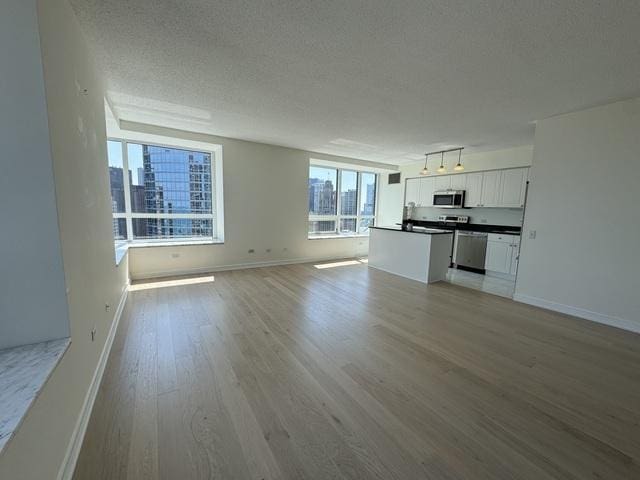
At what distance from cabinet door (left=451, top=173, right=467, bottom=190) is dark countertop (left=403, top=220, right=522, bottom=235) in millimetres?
940

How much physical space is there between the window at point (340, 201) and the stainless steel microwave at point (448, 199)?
6.89 feet

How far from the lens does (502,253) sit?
5336mm

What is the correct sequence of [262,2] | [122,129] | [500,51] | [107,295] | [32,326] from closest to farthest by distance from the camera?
[32,326], [262,2], [500,51], [107,295], [122,129]

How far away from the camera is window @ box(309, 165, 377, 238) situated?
691 cm

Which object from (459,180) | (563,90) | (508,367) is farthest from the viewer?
(459,180)

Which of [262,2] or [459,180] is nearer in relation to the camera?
[262,2]

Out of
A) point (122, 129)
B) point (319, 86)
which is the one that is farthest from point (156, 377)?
point (122, 129)

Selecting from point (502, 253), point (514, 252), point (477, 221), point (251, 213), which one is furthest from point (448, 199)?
point (251, 213)

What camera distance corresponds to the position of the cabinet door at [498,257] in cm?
525

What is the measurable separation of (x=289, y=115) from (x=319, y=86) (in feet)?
3.30

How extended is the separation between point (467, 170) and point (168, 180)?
669 cm

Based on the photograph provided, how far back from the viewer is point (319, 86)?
2.83m

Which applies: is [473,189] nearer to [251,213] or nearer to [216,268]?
[251,213]

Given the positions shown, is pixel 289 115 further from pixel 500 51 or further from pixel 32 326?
pixel 32 326
